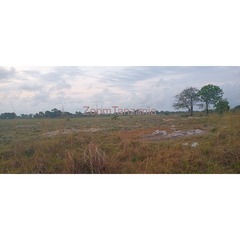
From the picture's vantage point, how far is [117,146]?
117 inches

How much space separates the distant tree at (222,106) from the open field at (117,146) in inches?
6.6

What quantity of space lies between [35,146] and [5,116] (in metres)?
0.98

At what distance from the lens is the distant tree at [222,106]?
3429 mm

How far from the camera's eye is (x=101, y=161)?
8.21ft

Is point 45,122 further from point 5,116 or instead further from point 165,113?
point 165,113

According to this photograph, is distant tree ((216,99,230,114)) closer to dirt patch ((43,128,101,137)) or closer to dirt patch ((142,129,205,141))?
dirt patch ((142,129,205,141))

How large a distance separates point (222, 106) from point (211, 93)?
52 centimetres

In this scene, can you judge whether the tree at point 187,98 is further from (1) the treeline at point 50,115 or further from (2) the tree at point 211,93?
(1) the treeline at point 50,115

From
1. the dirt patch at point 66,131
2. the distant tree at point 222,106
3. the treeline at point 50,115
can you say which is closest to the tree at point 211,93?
the distant tree at point 222,106

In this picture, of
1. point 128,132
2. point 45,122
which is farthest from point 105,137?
point 45,122

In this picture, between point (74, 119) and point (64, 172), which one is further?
point (74, 119)

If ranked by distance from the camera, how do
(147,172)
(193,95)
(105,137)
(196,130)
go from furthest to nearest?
(196,130), (193,95), (105,137), (147,172)

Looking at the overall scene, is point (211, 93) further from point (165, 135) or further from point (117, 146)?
point (117, 146)

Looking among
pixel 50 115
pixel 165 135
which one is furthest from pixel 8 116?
pixel 165 135
